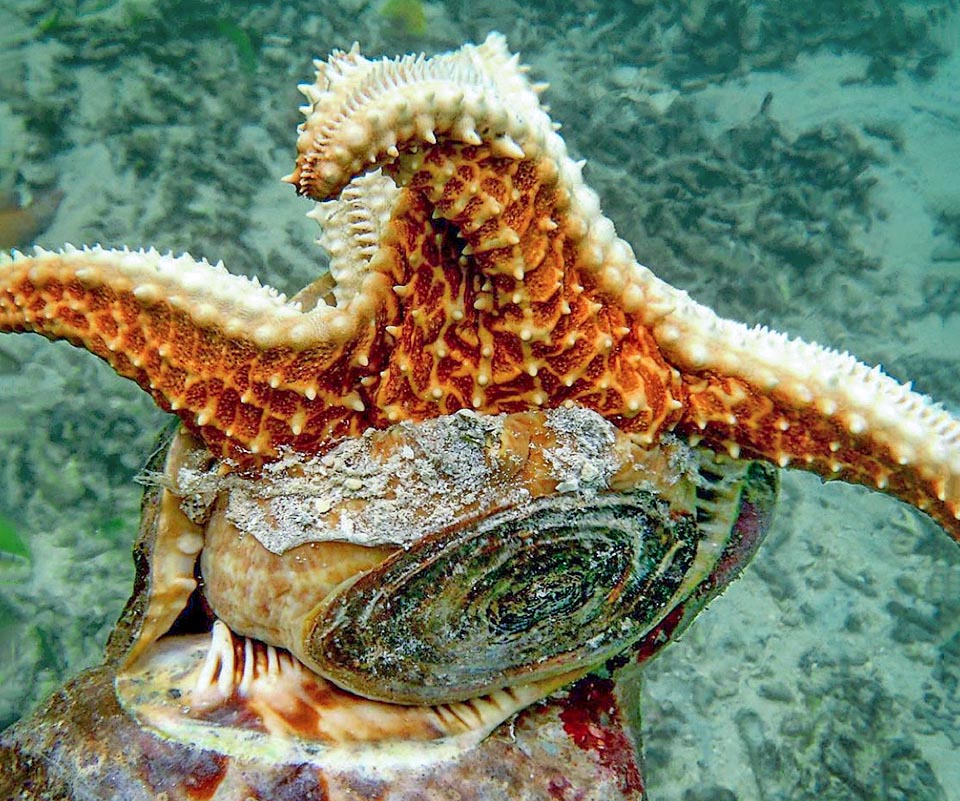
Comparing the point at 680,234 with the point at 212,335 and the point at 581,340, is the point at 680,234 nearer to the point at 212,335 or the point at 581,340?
the point at 581,340

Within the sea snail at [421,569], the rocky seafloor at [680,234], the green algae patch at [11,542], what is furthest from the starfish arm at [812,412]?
the green algae patch at [11,542]

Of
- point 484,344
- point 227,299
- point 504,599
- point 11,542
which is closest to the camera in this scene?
point 227,299

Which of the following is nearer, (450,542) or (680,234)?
(450,542)

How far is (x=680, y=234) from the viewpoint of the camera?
7.29 metres

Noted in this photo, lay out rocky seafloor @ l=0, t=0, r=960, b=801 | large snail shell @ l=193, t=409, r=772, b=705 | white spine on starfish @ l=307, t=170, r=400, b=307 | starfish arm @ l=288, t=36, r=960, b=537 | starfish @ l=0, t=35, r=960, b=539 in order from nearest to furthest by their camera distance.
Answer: starfish arm @ l=288, t=36, r=960, b=537 < starfish @ l=0, t=35, r=960, b=539 < large snail shell @ l=193, t=409, r=772, b=705 < white spine on starfish @ l=307, t=170, r=400, b=307 < rocky seafloor @ l=0, t=0, r=960, b=801

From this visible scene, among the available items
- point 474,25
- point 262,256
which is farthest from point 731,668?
point 474,25

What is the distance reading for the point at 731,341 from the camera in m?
1.88

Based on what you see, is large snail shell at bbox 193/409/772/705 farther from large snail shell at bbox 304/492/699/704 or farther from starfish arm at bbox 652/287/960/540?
starfish arm at bbox 652/287/960/540

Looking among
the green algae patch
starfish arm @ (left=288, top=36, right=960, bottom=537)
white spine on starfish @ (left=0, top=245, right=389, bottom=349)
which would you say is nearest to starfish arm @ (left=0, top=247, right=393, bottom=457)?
white spine on starfish @ (left=0, top=245, right=389, bottom=349)

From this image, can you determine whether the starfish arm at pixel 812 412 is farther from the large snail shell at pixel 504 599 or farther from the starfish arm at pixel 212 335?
the starfish arm at pixel 212 335

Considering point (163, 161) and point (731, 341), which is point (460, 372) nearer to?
point (731, 341)

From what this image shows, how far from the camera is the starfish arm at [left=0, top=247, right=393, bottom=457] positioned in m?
1.78

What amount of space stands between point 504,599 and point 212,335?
1.07 m

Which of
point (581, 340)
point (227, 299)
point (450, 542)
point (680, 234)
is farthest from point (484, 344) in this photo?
point (680, 234)
